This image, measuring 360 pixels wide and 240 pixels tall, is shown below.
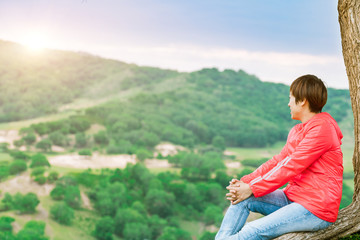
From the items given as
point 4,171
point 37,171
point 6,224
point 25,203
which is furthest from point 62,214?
point 4,171

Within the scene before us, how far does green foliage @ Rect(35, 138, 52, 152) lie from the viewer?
54969 mm

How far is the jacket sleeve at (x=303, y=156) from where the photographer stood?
1.93 m

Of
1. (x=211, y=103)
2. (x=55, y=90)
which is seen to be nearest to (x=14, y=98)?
(x=55, y=90)

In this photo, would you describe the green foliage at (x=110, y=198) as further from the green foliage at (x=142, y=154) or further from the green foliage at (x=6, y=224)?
the green foliage at (x=6, y=224)

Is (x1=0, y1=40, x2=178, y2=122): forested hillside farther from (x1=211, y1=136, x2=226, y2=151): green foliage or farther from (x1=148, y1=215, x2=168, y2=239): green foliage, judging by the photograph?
(x1=148, y1=215, x2=168, y2=239): green foliage

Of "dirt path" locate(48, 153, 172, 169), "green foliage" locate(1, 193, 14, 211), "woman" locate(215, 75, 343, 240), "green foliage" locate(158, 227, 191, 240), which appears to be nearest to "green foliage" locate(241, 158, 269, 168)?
"dirt path" locate(48, 153, 172, 169)

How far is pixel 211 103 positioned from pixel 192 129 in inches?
436

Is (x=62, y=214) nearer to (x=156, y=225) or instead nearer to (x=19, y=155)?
(x=156, y=225)

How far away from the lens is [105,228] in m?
44.0

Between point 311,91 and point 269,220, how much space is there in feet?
2.60

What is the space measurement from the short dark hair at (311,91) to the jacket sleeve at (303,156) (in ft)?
0.45

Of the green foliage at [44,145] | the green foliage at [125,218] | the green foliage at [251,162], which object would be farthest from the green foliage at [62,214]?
the green foliage at [251,162]

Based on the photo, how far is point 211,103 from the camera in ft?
243

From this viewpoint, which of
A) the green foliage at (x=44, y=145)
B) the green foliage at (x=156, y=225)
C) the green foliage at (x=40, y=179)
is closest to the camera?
the green foliage at (x=156, y=225)
